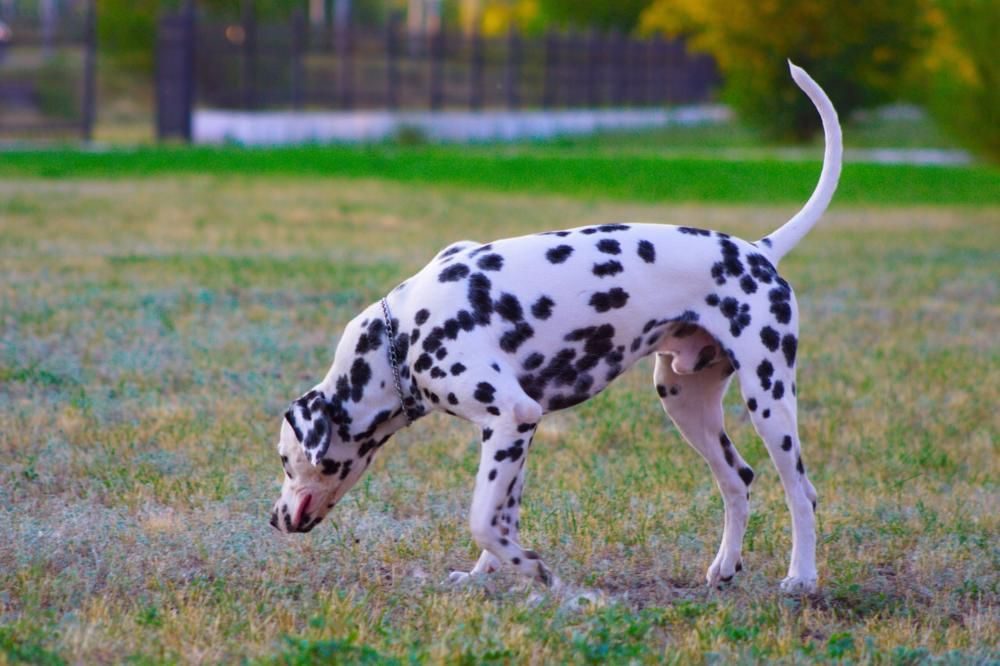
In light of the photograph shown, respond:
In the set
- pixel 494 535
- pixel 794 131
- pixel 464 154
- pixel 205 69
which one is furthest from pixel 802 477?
pixel 794 131

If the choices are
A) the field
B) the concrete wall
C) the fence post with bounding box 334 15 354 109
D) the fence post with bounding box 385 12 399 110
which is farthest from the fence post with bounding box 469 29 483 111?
the field

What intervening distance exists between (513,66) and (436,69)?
4146mm

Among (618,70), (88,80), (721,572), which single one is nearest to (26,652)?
(721,572)

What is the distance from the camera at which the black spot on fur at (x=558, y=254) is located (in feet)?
18.0

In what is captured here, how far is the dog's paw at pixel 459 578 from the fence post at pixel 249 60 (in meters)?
30.6

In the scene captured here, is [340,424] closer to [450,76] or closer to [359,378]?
[359,378]

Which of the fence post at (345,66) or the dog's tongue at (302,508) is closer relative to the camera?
the dog's tongue at (302,508)

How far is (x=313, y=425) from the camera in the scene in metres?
5.43

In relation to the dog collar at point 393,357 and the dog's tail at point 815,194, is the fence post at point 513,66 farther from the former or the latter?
the dog collar at point 393,357

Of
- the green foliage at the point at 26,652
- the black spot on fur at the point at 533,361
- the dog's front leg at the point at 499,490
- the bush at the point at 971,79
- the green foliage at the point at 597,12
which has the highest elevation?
the black spot on fur at the point at 533,361

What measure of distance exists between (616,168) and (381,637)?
23.0m

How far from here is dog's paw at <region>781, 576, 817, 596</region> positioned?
566cm

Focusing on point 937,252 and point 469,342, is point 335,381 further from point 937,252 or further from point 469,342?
point 937,252

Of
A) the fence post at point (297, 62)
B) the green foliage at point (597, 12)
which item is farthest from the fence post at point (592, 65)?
the fence post at point (297, 62)
